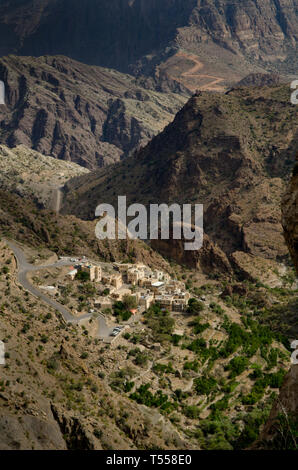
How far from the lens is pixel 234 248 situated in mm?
102625

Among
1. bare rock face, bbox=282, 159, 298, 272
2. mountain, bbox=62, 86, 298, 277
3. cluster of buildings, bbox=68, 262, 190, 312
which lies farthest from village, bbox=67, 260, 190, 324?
bare rock face, bbox=282, 159, 298, 272

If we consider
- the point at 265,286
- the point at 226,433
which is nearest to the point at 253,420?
the point at 226,433

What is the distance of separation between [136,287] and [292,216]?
46855 mm

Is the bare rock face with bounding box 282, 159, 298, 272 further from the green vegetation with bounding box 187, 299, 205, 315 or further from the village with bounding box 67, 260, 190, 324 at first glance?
the green vegetation with bounding box 187, 299, 205, 315

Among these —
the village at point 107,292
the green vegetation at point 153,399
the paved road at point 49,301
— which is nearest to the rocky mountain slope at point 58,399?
the green vegetation at point 153,399

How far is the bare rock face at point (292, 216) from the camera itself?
22.2 meters

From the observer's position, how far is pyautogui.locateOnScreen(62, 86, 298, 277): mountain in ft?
326

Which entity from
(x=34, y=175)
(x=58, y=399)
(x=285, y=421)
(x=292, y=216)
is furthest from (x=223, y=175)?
(x=292, y=216)

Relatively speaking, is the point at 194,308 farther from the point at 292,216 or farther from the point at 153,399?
the point at 292,216

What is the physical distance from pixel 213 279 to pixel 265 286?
7789mm

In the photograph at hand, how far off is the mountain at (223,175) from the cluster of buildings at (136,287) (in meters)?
22.7

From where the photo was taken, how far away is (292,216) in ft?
73.3

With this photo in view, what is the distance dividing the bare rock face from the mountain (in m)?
70.4

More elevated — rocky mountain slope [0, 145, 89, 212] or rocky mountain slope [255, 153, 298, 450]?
rocky mountain slope [0, 145, 89, 212]
